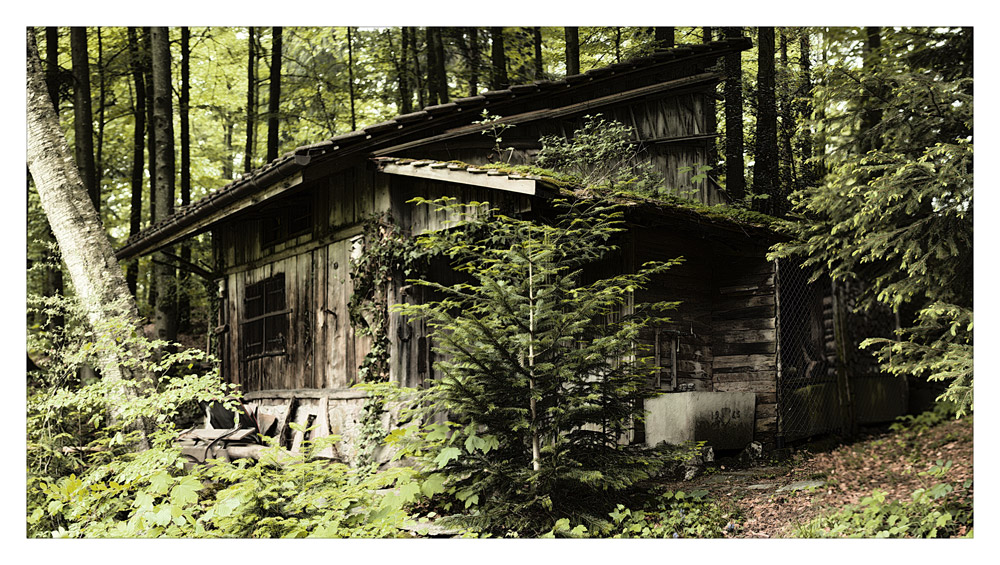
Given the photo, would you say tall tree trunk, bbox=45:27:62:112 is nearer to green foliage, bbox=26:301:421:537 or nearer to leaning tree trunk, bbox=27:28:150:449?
leaning tree trunk, bbox=27:28:150:449

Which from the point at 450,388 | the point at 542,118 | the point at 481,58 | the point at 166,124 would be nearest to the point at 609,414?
A: the point at 450,388

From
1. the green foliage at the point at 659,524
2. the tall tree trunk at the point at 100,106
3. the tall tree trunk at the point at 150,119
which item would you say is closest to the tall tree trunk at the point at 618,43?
the green foliage at the point at 659,524

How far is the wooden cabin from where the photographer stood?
20.7ft

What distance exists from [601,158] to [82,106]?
7.33 metres

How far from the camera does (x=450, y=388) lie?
4684 mm

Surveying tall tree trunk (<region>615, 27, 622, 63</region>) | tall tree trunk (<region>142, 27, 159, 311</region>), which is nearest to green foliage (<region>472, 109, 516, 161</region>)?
tall tree trunk (<region>615, 27, 622, 63</region>)

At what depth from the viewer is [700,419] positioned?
6.17 metres

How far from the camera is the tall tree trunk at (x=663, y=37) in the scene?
22.5ft

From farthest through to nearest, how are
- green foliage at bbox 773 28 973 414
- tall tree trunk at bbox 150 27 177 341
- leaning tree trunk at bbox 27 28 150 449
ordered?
tall tree trunk at bbox 150 27 177 341 → leaning tree trunk at bbox 27 28 150 449 → green foliage at bbox 773 28 973 414

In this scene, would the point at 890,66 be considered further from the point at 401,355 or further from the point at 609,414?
the point at 401,355

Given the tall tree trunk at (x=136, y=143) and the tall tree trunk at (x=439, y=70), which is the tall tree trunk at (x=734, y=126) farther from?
the tall tree trunk at (x=136, y=143)

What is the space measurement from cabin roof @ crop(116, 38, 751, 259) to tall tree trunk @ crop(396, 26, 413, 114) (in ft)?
5.92

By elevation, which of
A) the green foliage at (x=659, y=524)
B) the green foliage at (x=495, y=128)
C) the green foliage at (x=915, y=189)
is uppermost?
the green foliage at (x=495, y=128)

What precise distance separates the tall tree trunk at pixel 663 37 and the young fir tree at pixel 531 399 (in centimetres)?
306
